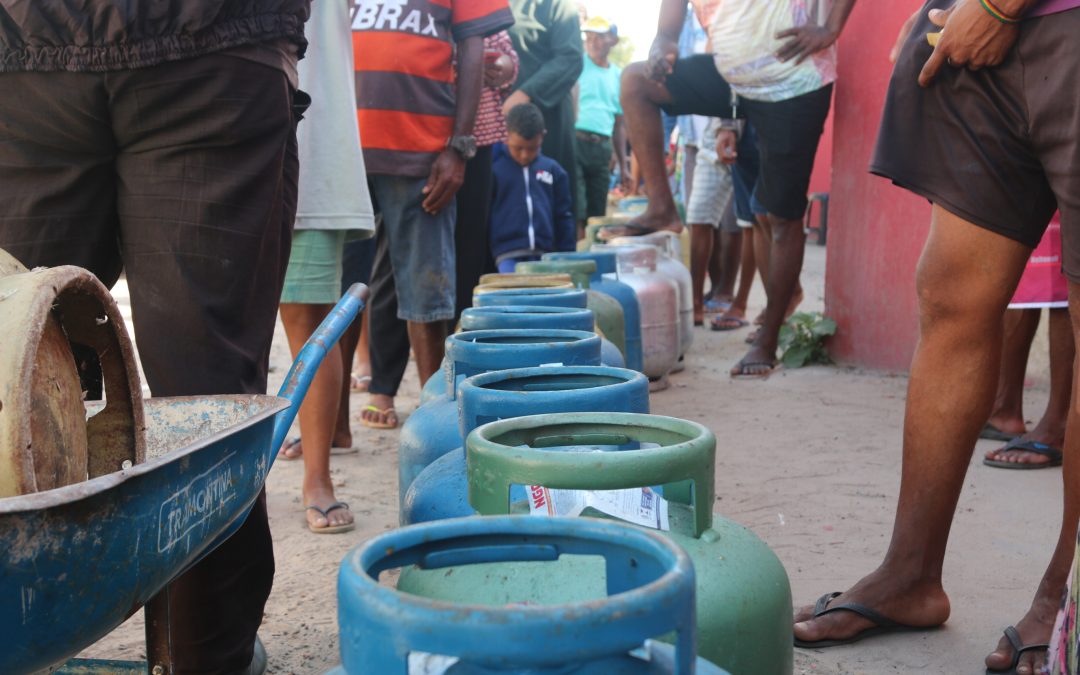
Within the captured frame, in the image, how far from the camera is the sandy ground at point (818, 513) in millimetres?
2268

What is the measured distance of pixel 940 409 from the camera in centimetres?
213

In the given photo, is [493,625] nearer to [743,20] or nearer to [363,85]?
[363,85]

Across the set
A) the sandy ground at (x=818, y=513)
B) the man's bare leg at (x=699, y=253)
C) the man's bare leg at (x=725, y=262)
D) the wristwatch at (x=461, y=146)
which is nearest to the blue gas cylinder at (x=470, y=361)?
the sandy ground at (x=818, y=513)

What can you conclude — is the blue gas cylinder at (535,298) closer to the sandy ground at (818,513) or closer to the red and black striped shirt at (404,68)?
the sandy ground at (818,513)

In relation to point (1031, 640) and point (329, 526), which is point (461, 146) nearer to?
point (329, 526)

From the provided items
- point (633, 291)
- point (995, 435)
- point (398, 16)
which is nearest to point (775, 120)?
point (633, 291)

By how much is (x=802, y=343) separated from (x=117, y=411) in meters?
4.33

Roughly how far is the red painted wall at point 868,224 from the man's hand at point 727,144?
76 centimetres

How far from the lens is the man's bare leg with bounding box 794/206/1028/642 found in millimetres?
2047

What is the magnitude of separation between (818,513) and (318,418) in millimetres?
1530

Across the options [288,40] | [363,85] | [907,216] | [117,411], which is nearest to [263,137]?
[288,40]

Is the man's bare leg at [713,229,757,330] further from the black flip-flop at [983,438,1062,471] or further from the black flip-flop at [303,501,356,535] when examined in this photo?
the black flip-flop at [303,501,356,535]

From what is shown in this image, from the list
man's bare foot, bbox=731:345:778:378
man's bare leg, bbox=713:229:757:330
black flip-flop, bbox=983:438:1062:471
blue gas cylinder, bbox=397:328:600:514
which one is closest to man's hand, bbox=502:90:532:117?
man's bare leg, bbox=713:229:757:330

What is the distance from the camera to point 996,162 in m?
2.03
